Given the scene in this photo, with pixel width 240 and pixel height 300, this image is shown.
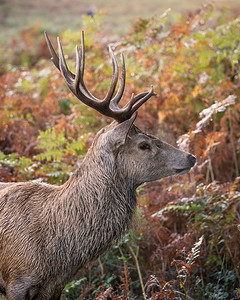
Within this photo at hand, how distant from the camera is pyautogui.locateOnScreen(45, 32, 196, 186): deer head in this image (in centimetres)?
420

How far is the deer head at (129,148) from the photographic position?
Answer: 4.20 meters

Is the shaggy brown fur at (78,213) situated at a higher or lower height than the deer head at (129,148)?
lower

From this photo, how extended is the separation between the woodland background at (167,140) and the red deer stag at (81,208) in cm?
37

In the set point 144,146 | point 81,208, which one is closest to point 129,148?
point 144,146

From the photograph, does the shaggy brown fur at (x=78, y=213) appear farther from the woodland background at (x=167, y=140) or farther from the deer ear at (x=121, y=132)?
the woodland background at (x=167, y=140)

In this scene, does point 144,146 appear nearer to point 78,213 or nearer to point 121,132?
point 121,132

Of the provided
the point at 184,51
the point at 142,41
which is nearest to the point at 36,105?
the point at 142,41

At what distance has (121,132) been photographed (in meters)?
4.16

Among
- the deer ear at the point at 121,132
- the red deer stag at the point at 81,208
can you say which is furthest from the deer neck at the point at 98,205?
the deer ear at the point at 121,132

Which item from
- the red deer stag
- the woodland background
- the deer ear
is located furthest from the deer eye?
the woodland background

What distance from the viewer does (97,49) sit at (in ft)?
26.6

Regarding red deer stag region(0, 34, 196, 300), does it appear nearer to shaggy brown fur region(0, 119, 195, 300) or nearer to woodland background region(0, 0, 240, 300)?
shaggy brown fur region(0, 119, 195, 300)

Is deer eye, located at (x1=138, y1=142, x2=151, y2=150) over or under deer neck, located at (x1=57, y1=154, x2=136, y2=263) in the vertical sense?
over

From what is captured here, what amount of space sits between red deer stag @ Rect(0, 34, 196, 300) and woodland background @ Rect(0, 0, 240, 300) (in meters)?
0.37
